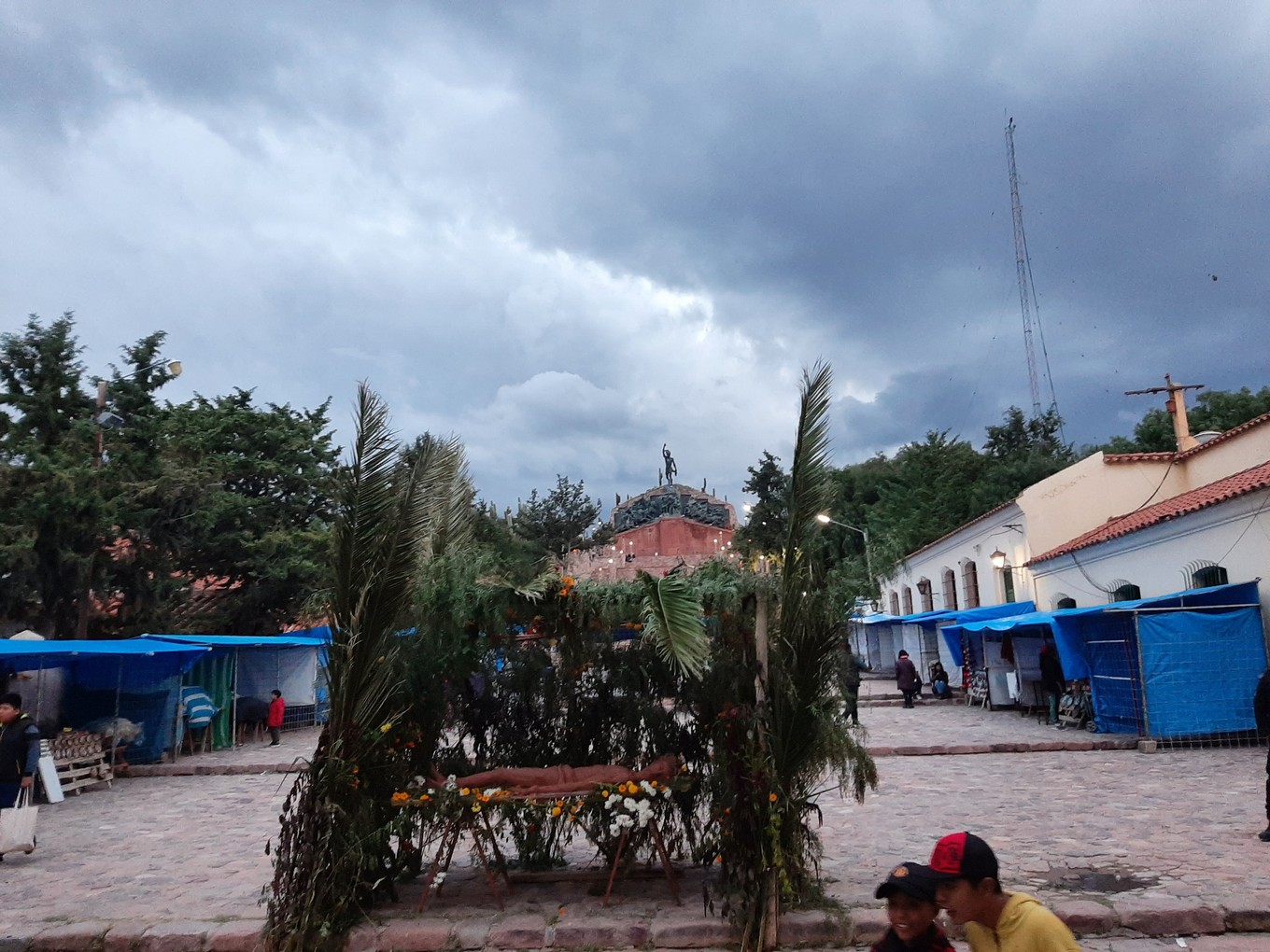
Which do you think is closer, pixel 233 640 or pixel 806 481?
pixel 806 481

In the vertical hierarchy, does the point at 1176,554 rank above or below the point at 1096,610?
above

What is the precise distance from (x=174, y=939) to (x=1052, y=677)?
1623 cm

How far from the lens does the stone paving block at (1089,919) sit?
19.1 feet

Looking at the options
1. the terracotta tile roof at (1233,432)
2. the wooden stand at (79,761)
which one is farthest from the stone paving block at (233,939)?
the terracotta tile roof at (1233,432)

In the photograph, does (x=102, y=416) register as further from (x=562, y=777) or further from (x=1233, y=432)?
(x=1233, y=432)

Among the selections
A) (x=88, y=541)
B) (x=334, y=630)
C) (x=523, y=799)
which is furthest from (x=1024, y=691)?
(x=88, y=541)

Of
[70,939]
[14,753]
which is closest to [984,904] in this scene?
[70,939]

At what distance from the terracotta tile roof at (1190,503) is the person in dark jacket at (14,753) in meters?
16.9

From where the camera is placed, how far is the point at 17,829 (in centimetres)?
840

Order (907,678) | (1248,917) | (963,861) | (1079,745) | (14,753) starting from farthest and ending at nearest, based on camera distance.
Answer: (907,678)
(1079,745)
(14,753)
(1248,917)
(963,861)

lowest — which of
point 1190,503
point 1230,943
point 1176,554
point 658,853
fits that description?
point 1230,943

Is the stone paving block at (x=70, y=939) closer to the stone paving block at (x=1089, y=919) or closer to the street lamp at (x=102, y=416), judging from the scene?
the stone paving block at (x=1089, y=919)

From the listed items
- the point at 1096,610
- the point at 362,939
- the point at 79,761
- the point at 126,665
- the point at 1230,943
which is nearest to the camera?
the point at 1230,943

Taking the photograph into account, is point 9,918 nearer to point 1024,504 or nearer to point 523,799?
point 523,799
